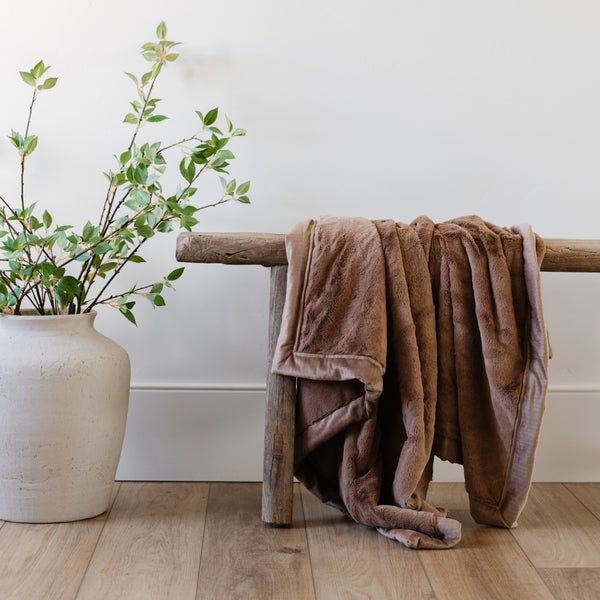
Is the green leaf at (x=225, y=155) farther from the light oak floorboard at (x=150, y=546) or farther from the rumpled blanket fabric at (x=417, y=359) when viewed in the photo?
the light oak floorboard at (x=150, y=546)

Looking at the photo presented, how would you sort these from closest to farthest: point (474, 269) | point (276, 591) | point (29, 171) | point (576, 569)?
1. point (276, 591)
2. point (576, 569)
3. point (474, 269)
4. point (29, 171)

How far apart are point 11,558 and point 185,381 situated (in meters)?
0.59

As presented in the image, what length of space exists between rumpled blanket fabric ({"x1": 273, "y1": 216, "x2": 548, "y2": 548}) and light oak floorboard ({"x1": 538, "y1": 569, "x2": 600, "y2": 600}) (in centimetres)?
17

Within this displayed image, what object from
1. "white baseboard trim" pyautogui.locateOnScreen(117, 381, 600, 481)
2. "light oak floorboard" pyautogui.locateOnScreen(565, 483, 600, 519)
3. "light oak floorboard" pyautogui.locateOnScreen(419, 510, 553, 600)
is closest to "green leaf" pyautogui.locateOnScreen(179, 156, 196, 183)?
"white baseboard trim" pyautogui.locateOnScreen(117, 381, 600, 481)

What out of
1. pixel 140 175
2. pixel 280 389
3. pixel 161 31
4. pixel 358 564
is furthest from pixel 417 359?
pixel 161 31

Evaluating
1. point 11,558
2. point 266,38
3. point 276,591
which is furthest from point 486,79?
point 11,558

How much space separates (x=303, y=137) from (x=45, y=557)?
1.06 m

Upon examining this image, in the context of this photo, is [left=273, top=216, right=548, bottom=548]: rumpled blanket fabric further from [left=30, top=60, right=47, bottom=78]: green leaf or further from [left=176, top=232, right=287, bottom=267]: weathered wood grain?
[left=30, top=60, right=47, bottom=78]: green leaf

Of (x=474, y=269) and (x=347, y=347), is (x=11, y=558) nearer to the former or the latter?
(x=347, y=347)

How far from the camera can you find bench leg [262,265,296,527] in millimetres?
1447

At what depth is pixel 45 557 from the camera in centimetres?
131

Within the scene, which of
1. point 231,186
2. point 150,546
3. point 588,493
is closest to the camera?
point 150,546

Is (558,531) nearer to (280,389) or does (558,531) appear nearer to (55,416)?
(280,389)

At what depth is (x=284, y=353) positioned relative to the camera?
1.39 meters
